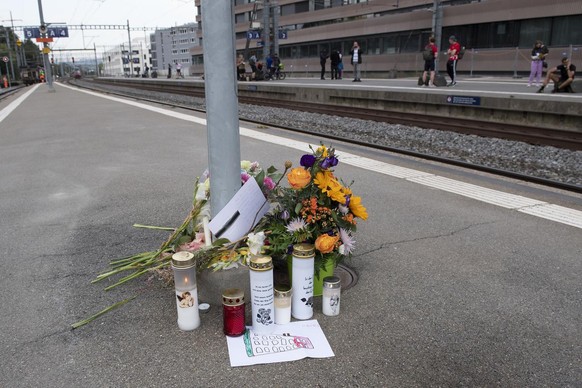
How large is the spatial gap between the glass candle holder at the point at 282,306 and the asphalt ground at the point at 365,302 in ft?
0.83

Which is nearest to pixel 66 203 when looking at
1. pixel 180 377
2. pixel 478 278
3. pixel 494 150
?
pixel 180 377

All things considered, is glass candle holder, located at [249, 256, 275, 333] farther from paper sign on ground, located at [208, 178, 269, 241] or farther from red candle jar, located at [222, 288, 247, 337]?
paper sign on ground, located at [208, 178, 269, 241]

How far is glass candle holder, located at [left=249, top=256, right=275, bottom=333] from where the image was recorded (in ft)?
10.1

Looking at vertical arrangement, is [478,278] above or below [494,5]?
below

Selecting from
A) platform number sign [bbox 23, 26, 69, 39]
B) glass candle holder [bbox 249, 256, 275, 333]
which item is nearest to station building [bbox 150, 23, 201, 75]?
platform number sign [bbox 23, 26, 69, 39]

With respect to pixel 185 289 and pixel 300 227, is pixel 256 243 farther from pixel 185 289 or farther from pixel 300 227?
pixel 185 289

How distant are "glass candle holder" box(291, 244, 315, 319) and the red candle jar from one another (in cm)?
40

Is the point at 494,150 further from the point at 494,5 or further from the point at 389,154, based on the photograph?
the point at 494,5

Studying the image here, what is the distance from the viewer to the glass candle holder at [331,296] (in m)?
3.28

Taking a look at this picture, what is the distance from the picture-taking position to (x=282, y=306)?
3.24m

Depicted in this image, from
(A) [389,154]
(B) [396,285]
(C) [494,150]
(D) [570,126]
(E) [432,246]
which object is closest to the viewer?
(B) [396,285]

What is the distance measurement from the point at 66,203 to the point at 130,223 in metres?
1.42

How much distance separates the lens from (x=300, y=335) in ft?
10.3

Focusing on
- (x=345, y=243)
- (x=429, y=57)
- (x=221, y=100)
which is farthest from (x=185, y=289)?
(x=429, y=57)
